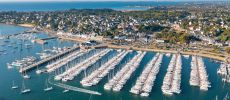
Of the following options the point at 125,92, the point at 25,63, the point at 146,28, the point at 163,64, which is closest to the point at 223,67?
the point at 163,64

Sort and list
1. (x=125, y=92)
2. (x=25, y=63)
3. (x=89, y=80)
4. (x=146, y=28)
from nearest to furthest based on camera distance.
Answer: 1. (x=125, y=92)
2. (x=89, y=80)
3. (x=25, y=63)
4. (x=146, y=28)

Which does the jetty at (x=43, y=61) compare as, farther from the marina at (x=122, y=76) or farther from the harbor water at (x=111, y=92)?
the marina at (x=122, y=76)

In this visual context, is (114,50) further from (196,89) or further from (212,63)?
(196,89)

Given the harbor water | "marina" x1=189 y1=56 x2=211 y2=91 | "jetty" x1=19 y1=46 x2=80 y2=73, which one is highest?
"jetty" x1=19 y1=46 x2=80 y2=73

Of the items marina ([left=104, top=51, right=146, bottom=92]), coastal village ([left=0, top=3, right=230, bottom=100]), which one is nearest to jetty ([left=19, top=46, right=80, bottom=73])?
coastal village ([left=0, top=3, right=230, bottom=100])

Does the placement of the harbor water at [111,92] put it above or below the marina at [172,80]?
below

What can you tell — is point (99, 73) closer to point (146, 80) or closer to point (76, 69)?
point (76, 69)

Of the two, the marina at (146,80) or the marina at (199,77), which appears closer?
the marina at (146,80)

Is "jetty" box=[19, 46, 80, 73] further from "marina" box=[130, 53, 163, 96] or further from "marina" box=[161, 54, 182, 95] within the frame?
"marina" box=[161, 54, 182, 95]

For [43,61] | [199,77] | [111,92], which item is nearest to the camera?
[111,92]

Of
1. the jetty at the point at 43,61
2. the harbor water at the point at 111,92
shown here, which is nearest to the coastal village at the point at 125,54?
the jetty at the point at 43,61

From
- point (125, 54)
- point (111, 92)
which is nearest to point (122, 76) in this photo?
point (111, 92)
